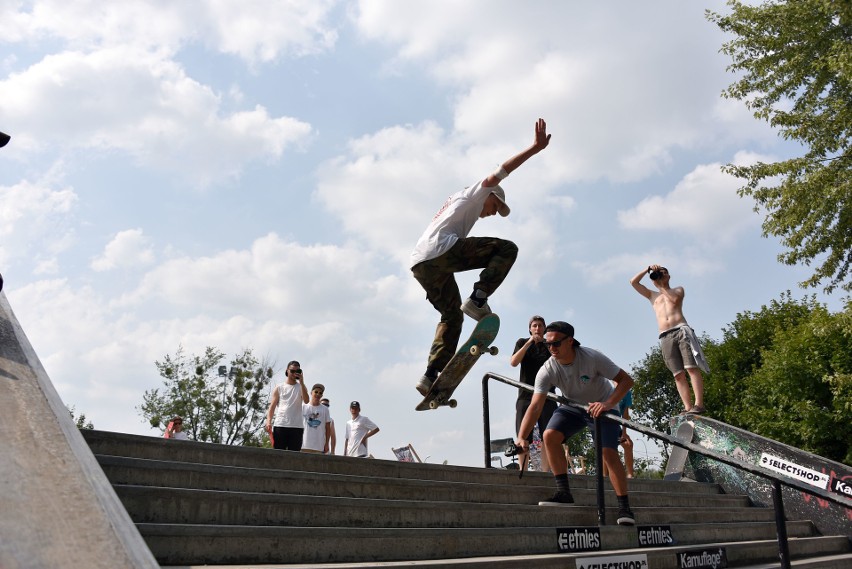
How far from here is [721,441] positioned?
8.58 metres

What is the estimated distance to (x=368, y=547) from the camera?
140 inches

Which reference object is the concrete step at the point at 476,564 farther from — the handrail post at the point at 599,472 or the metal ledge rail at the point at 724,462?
the metal ledge rail at the point at 724,462

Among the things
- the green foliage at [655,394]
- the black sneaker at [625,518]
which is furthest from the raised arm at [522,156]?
the green foliage at [655,394]

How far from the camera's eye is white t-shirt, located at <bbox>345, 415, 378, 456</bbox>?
1090cm

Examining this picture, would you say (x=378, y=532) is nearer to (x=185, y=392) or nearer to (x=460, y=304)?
(x=460, y=304)

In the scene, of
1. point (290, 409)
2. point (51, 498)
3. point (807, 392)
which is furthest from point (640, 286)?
point (807, 392)

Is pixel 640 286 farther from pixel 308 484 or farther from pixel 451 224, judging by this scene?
pixel 308 484

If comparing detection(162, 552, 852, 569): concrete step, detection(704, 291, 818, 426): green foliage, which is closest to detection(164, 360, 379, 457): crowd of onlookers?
detection(162, 552, 852, 569): concrete step

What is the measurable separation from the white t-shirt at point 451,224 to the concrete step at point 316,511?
242 cm

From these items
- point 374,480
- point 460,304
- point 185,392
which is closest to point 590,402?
point 460,304

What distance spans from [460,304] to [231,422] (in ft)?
85.3

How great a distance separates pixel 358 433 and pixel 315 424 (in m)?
1.14

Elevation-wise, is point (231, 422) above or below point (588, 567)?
above

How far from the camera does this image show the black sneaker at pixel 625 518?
5344 millimetres
